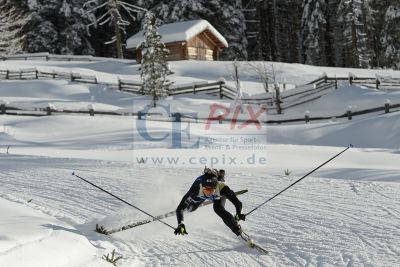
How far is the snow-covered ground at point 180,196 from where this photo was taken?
6828mm

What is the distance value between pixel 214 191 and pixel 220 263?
46.7 inches

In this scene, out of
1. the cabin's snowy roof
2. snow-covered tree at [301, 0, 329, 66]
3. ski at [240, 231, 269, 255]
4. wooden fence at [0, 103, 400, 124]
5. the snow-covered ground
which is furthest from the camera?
snow-covered tree at [301, 0, 329, 66]

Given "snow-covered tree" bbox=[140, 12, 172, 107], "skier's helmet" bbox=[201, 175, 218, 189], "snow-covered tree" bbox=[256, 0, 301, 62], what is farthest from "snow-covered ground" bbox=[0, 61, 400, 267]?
"snow-covered tree" bbox=[256, 0, 301, 62]

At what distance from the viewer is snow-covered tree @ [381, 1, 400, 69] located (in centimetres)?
3944

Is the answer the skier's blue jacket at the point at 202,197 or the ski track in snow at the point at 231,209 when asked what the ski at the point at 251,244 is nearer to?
the ski track in snow at the point at 231,209

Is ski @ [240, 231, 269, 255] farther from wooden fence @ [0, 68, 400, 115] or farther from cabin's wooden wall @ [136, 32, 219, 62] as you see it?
cabin's wooden wall @ [136, 32, 219, 62]

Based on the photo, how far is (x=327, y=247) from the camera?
7078mm

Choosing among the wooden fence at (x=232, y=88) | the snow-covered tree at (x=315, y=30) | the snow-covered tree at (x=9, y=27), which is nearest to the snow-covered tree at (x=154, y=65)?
the wooden fence at (x=232, y=88)

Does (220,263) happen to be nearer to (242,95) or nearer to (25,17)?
(242,95)

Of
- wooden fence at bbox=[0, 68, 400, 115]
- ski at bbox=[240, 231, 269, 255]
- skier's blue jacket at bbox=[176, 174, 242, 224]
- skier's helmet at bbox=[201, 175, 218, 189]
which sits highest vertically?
wooden fence at bbox=[0, 68, 400, 115]

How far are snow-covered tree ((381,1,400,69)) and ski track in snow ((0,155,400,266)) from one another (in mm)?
31893

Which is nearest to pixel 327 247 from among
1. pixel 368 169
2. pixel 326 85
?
pixel 368 169

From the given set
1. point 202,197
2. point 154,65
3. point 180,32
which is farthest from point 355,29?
point 202,197

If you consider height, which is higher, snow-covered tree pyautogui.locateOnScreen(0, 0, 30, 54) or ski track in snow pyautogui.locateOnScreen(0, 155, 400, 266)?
snow-covered tree pyautogui.locateOnScreen(0, 0, 30, 54)
